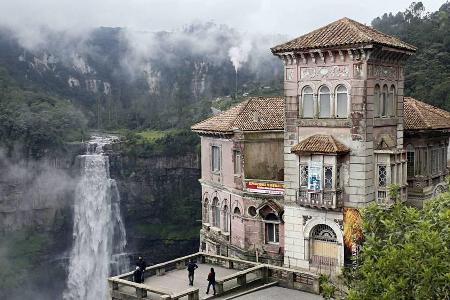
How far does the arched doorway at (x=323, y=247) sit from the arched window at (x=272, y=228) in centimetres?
→ 406

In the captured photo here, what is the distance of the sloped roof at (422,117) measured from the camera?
3469 centimetres

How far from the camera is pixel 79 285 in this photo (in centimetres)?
8075

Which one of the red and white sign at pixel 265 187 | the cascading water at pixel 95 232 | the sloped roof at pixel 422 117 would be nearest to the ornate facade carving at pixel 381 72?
the sloped roof at pixel 422 117

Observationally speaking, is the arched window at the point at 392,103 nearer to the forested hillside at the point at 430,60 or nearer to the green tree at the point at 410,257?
the green tree at the point at 410,257

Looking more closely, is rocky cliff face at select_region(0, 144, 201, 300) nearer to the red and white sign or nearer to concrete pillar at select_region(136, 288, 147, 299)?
the red and white sign

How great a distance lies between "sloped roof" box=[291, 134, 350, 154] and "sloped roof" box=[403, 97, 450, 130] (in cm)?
621

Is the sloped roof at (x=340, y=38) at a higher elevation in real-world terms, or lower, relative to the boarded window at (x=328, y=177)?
higher

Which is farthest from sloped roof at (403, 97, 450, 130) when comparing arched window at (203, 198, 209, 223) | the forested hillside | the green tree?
the forested hillside

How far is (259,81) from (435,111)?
352 feet

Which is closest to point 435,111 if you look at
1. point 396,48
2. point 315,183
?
point 396,48

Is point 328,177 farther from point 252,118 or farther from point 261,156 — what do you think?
point 252,118

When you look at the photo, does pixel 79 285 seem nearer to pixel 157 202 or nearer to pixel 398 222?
pixel 157 202

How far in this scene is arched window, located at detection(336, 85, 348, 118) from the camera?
30.3 metres

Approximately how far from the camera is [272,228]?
119ft
